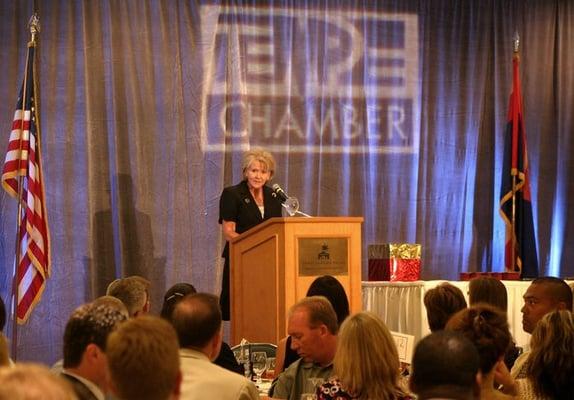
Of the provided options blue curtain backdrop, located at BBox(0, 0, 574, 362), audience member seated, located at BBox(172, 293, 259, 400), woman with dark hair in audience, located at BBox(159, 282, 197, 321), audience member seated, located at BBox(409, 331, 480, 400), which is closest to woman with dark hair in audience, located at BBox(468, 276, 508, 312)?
woman with dark hair in audience, located at BBox(159, 282, 197, 321)

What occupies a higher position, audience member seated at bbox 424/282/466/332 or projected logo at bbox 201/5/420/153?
projected logo at bbox 201/5/420/153

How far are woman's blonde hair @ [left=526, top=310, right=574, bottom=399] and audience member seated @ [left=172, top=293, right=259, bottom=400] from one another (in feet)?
3.06

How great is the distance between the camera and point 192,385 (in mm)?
3279

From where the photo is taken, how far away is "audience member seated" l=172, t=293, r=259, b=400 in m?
3.27

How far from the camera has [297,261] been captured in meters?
6.11

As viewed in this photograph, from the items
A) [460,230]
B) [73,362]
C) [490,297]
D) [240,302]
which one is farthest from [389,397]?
[460,230]

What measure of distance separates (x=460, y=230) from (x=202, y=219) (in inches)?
105

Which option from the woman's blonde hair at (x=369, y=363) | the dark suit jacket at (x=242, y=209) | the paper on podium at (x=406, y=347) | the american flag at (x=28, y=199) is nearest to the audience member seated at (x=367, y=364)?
the woman's blonde hair at (x=369, y=363)

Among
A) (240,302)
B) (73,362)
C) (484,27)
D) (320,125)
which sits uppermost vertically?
(484,27)

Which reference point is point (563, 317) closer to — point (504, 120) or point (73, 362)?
point (73, 362)

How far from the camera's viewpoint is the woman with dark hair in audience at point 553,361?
3.20m

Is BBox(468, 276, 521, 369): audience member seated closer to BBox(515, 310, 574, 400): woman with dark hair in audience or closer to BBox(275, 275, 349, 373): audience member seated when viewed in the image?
BBox(275, 275, 349, 373): audience member seated

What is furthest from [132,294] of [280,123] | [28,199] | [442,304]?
[280,123]

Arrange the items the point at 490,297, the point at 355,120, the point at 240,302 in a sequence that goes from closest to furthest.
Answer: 1. the point at 490,297
2. the point at 240,302
3. the point at 355,120
